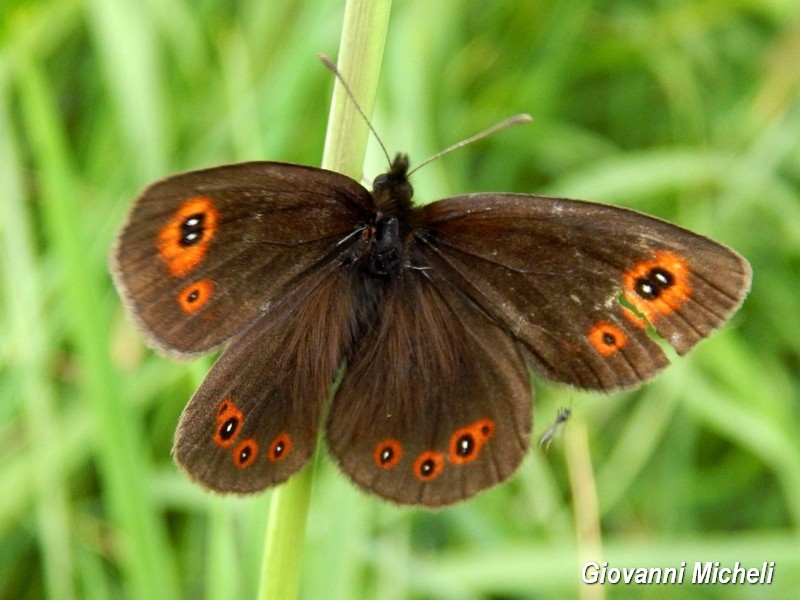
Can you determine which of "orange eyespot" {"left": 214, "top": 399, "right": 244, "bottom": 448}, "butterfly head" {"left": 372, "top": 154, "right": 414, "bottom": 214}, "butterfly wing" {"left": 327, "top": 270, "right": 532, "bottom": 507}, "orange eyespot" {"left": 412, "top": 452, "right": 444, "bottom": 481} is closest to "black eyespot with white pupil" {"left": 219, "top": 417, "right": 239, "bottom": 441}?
"orange eyespot" {"left": 214, "top": 399, "right": 244, "bottom": 448}

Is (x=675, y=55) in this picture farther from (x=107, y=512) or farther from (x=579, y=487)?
(x=107, y=512)

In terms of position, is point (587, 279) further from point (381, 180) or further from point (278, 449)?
point (278, 449)

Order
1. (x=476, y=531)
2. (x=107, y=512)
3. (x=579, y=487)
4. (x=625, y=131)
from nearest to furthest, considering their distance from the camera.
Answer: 1. (x=579, y=487)
2. (x=476, y=531)
3. (x=107, y=512)
4. (x=625, y=131)

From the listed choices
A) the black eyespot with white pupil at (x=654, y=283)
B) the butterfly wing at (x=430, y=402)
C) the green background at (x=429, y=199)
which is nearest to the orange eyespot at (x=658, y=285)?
the black eyespot with white pupil at (x=654, y=283)

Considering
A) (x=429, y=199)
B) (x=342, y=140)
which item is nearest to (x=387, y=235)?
(x=342, y=140)

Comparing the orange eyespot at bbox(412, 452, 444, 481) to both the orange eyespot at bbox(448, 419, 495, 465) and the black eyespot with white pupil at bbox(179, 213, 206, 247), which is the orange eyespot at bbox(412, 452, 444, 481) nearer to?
the orange eyespot at bbox(448, 419, 495, 465)

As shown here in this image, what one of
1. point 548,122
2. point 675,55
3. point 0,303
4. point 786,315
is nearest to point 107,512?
point 0,303

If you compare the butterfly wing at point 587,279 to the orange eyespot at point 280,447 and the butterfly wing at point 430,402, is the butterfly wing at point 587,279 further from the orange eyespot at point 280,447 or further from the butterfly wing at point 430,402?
the orange eyespot at point 280,447
